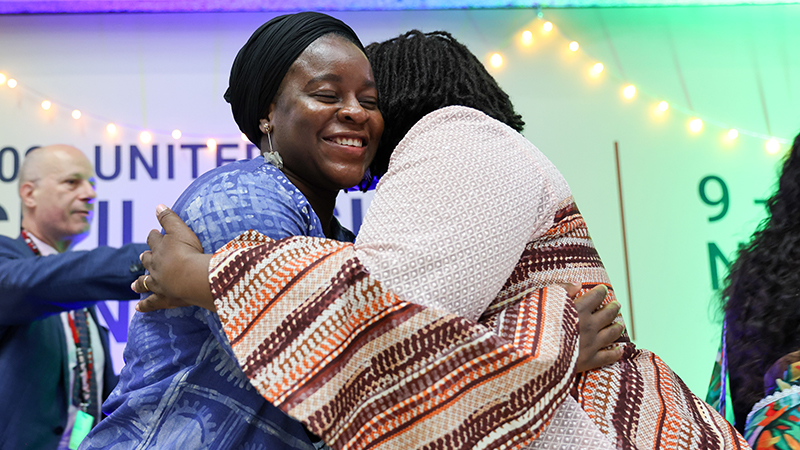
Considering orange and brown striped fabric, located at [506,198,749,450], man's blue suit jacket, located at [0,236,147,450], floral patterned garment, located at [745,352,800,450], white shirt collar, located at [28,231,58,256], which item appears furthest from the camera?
white shirt collar, located at [28,231,58,256]

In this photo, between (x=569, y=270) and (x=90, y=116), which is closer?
(x=569, y=270)

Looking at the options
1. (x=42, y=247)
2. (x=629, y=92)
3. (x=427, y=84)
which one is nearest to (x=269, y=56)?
(x=427, y=84)

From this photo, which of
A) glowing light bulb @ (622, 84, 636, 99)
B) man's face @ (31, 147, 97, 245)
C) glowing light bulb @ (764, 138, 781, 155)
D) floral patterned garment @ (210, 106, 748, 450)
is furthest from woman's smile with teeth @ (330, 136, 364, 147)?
glowing light bulb @ (764, 138, 781, 155)

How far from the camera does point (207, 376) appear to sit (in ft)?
3.61

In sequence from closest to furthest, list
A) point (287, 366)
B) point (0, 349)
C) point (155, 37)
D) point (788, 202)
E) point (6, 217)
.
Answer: point (287, 366) < point (788, 202) < point (0, 349) < point (6, 217) < point (155, 37)

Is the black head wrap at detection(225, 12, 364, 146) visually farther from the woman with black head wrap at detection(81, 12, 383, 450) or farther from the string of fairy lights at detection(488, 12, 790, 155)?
the string of fairy lights at detection(488, 12, 790, 155)

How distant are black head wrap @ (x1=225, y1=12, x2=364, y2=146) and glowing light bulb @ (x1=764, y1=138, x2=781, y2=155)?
10.1 ft

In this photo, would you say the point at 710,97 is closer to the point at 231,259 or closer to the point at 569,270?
the point at 569,270

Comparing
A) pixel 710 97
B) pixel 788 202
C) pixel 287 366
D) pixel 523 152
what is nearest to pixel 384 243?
pixel 287 366

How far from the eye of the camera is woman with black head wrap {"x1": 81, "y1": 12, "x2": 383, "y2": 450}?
1.09 m

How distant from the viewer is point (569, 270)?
1105 millimetres

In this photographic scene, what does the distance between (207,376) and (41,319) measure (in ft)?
5.30

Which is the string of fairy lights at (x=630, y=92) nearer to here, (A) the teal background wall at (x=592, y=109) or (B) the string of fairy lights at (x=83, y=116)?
(A) the teal background wall at (x=592, y=109)

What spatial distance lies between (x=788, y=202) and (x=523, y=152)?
88 centimetres
